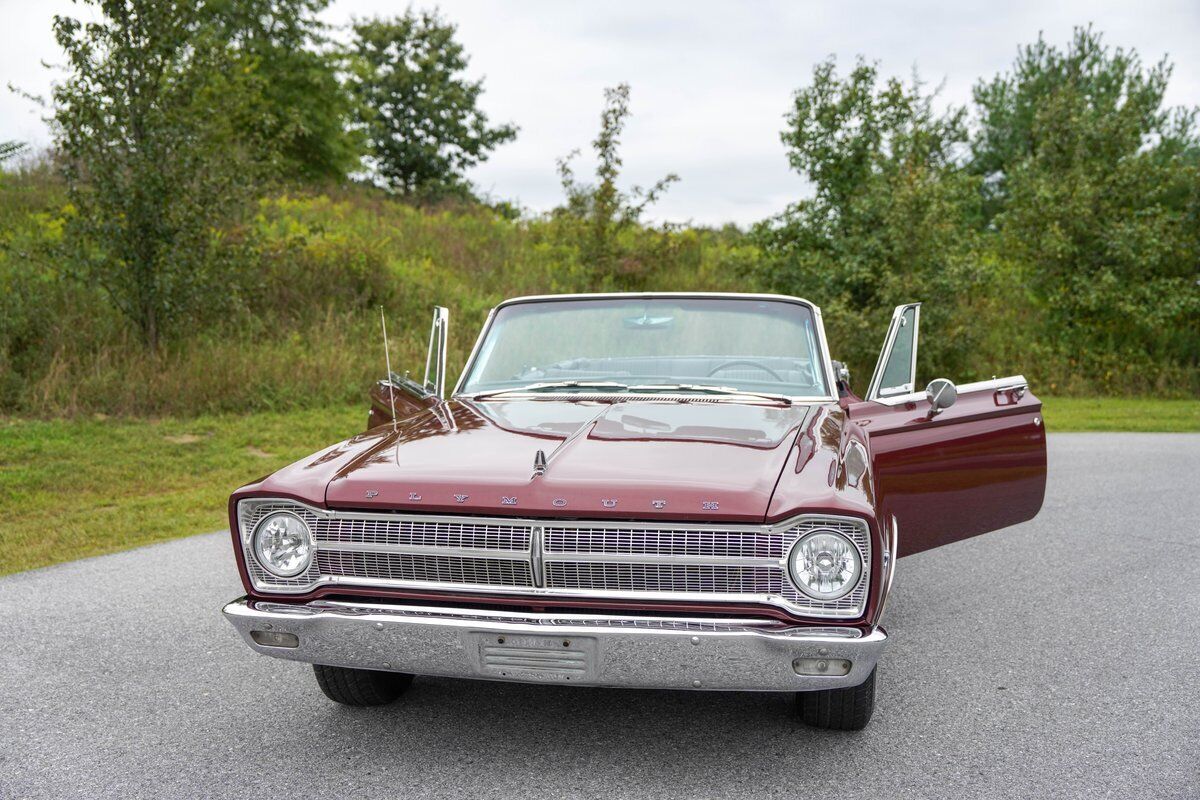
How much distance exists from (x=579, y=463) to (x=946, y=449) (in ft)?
6.51

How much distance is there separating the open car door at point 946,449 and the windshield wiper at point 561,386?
1009 mm

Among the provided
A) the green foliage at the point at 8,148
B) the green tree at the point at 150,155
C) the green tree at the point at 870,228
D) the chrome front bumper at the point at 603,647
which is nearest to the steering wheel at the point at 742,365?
the chrome front bumper at the point at 603,647

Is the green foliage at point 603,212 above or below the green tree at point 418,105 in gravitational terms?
below

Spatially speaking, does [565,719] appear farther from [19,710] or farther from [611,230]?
[611,230]

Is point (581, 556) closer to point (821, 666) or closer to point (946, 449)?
point (821, 666)

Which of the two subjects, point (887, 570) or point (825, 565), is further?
point (887, 570)

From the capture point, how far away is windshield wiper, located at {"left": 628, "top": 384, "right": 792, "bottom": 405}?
452 cm

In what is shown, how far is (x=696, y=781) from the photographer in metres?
3.40

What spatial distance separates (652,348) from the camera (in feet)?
16.4

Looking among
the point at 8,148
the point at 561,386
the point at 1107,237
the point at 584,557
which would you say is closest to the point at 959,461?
the point at 561,386

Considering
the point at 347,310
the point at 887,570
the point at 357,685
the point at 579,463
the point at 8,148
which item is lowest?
the point at 357,685

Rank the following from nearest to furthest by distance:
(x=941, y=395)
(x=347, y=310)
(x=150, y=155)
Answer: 1. (x=941, y=395)
2. (x=150, y=155)
3. (x=347, y=310)

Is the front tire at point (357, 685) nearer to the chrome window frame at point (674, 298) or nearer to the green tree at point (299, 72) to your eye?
the chrome window frame at point (674, 298)

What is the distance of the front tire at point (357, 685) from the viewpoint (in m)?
3.93
